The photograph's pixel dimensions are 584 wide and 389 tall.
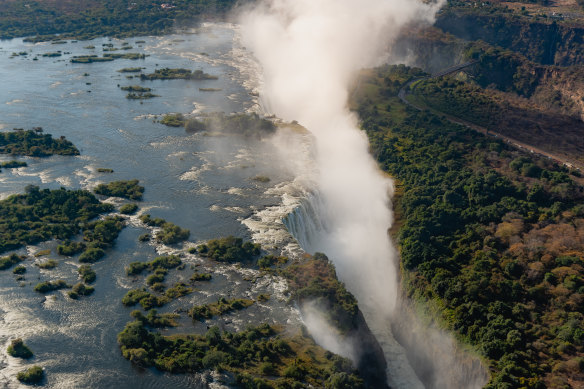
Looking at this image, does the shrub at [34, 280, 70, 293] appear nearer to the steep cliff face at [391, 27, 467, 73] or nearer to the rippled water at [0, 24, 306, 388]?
the rippled water at [0, 24, 306, 388]

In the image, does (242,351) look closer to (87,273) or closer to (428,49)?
(87,273)

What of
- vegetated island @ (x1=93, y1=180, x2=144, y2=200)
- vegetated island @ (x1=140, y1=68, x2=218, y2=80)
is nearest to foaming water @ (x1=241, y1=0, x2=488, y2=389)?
vegetated island @ (x1=140, y1=68, x2=218, y2=80)

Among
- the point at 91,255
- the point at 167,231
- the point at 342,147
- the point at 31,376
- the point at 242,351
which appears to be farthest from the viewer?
the point at 342,147

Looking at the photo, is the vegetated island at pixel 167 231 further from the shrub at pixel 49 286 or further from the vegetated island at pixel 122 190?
the shrub at pixel 49 286

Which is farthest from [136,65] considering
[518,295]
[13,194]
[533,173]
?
[518,295]

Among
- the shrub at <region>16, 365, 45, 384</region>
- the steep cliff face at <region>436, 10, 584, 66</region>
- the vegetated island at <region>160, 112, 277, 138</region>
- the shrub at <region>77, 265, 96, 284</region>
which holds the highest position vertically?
the steep cliff face at <region>436, 10, 584, 66</region>

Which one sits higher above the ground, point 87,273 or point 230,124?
point 230,124

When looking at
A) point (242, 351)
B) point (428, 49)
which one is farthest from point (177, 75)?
point (242, 351)

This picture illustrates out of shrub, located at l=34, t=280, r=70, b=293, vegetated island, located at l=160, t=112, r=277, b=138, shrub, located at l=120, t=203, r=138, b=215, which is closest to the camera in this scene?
shrub, located at l=34, t=280, r=70, b=293
